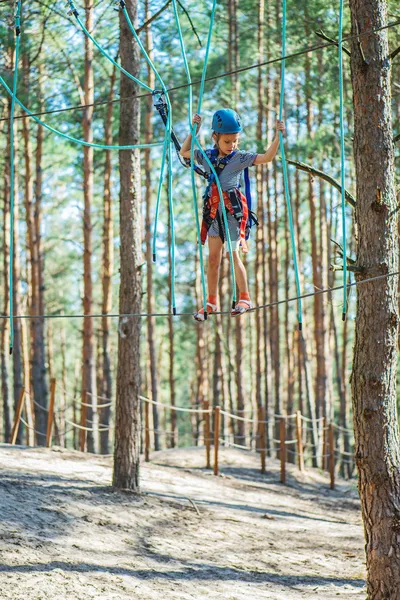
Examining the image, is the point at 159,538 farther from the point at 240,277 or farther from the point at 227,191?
the point at 227,191

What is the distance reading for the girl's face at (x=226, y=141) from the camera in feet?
14.8

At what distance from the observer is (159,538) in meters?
6.86

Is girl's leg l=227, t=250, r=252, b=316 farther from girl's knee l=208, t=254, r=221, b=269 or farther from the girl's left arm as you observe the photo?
the girl's left arm

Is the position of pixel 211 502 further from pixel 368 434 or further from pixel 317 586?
pixel 368 434

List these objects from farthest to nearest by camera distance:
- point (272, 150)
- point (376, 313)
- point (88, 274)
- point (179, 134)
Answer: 1. point (179, 134)
2. point (88, 274)
3. point (376, 313)
4. point (272, 150)

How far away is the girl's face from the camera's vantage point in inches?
177

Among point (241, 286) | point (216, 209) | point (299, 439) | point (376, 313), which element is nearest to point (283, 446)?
point (299, 439)

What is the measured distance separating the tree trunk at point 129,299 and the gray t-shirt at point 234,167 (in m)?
3.19

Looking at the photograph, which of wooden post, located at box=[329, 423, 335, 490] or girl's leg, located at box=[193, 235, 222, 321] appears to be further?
wooden post, located at box=[329, 423, 335, 490]

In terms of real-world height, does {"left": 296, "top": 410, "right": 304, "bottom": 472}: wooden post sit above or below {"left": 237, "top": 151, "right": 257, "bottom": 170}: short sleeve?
below

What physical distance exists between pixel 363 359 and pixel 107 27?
9947 mm

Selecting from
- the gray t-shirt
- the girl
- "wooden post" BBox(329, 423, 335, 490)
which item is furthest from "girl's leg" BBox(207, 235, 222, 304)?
"wooden post" BBox(329, 423, 335, 490)

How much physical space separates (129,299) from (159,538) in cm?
229

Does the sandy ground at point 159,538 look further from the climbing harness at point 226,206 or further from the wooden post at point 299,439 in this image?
the climbing harness at point 226,206
